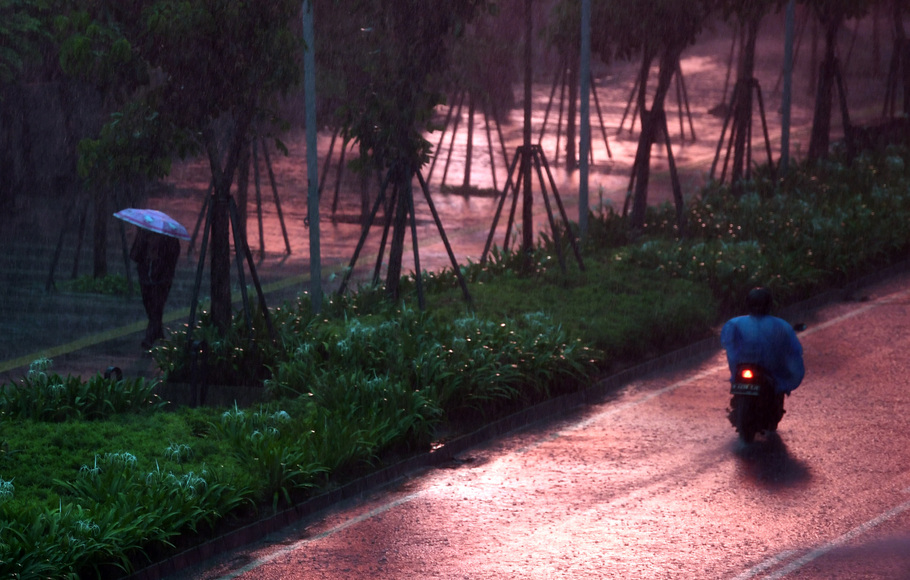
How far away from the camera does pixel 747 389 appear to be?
428 inches

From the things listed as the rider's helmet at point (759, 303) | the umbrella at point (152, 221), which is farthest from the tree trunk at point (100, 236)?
the rider's helmet at point (759, 303)

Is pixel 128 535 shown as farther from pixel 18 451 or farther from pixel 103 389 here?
pixel 103 389

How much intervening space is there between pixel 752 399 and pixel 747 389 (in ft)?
0.53

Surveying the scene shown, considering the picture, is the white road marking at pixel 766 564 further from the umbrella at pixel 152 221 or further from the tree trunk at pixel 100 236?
the tree trunk at pixel 100 236

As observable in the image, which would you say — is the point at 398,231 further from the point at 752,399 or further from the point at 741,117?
the point at 741,117

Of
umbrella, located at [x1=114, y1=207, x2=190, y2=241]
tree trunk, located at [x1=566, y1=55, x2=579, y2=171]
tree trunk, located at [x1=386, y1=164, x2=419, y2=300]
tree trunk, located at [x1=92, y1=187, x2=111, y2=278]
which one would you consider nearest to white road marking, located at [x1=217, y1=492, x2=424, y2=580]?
tree trunk, located at [x1=386, y1=164, x2=419, y2=300]

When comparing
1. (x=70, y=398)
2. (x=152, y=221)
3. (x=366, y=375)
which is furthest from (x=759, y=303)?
(x=152, y=221)

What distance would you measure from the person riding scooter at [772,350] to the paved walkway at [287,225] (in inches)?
250

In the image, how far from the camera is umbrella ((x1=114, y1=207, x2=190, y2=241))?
14109 millimetres

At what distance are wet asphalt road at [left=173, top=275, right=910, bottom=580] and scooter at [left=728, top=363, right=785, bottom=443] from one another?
17cm

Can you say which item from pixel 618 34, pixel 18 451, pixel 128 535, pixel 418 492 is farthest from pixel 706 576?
pixel 618 34

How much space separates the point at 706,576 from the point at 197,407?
531 cm

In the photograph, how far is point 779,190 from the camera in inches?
866

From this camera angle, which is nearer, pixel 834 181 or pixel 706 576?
pixel 706 576
